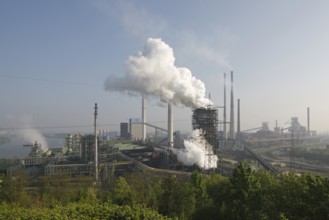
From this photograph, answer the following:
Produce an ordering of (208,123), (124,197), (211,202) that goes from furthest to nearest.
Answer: (208,123)
(124,197)
(211,202)

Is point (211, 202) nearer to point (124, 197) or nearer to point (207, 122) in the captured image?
point (124, 197)

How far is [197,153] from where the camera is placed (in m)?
51.9

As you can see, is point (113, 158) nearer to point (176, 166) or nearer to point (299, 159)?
point (176, 166)

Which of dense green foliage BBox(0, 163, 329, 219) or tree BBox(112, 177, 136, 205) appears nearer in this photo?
dense green foliage BBox(0, 163, 329, 219)

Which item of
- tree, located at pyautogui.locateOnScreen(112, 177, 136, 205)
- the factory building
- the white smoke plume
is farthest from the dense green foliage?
the factory building

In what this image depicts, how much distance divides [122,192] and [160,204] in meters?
3.40

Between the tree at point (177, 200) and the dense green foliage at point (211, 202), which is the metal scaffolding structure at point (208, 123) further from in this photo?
the tree at point (177, 200)

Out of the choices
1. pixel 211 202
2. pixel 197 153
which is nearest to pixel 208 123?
pixel 197 153

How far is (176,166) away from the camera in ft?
181

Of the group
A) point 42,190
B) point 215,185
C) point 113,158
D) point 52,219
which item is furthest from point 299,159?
point 52,219

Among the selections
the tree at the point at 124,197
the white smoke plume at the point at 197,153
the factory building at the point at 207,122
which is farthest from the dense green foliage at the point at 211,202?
the factory building at the point at 207,122

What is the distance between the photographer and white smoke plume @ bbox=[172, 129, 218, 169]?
51219 millimetres

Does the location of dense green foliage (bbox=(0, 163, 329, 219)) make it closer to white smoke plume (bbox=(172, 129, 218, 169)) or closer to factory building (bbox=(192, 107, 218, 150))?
white smoke plume (bbox=(172, 129, 218, 169))

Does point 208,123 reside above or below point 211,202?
above
